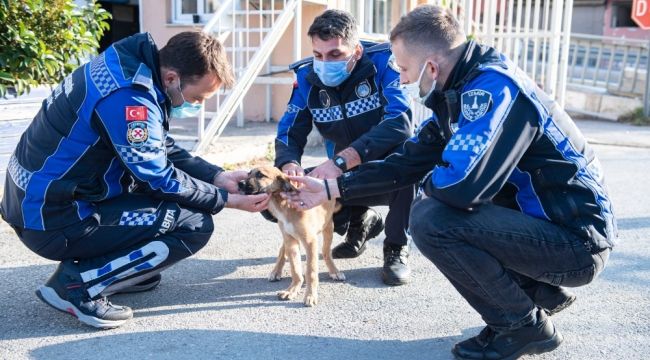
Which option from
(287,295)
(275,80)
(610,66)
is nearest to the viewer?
(287,295)

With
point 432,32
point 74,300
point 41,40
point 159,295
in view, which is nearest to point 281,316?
point 159,295

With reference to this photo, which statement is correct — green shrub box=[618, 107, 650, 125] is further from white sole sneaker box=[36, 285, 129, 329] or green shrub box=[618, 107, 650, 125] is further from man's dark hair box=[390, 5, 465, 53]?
white sole sneaker box=[36, 285, 129, 329]

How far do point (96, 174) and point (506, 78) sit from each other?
2.06 m

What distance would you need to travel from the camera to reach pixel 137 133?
2.99 metres

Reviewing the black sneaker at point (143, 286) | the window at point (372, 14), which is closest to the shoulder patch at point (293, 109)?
the black sneaker at point (143, 286)

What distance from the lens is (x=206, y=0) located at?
965 cm

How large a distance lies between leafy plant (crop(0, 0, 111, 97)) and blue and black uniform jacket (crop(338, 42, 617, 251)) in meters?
3.42

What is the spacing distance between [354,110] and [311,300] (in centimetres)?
134

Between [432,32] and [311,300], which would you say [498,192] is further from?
[311,300]

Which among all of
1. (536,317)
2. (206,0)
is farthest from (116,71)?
(206,0)

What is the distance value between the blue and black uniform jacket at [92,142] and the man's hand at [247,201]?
1.36 ft

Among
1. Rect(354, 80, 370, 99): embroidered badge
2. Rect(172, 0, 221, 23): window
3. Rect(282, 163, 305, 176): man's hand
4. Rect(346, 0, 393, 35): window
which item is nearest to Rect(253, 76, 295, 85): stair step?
Rect(172, 0, 221, 23): window

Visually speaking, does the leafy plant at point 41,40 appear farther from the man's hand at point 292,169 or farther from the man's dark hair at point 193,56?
the man's hand at point 292,169

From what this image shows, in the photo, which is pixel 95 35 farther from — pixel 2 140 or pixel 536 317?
pixel 536 317
